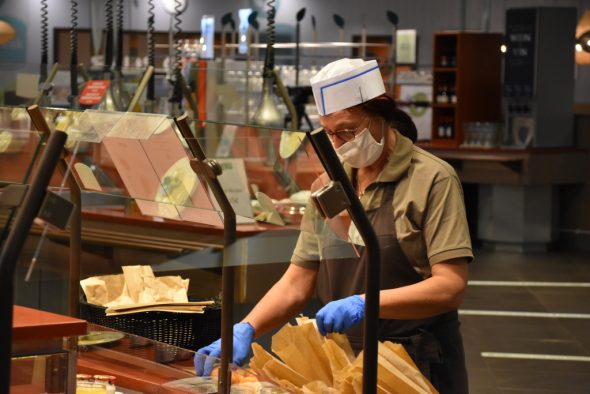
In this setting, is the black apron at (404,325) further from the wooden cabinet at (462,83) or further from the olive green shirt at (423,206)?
the wooden cabinet at (462,83)

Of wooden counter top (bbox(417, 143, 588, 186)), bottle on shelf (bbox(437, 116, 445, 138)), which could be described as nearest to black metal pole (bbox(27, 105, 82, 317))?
wooden counter top (bbox(417, 143, 588, 186))

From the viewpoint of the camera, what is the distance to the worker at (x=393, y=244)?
2881 mm

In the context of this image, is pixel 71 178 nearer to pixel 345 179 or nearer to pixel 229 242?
pixel 229 242

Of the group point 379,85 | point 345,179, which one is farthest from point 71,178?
point 345,179

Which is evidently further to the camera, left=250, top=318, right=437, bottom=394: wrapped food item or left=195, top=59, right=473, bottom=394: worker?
left=195, top=59, right=473, bottom=394: worker

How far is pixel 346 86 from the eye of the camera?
3000mm

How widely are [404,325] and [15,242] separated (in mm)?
1400

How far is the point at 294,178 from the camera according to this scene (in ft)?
11.7

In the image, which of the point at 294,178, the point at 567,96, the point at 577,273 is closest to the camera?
the point at 294,178

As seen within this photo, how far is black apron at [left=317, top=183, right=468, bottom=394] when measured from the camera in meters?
3.00

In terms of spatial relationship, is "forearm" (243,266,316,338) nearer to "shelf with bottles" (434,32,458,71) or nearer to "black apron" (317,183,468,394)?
"black apron" (317,183,468,394)

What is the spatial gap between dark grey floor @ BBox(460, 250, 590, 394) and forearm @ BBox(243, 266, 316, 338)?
10.3ft

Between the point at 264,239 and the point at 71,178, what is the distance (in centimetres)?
223

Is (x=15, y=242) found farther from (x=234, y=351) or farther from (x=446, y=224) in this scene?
(x=446, y=224)
